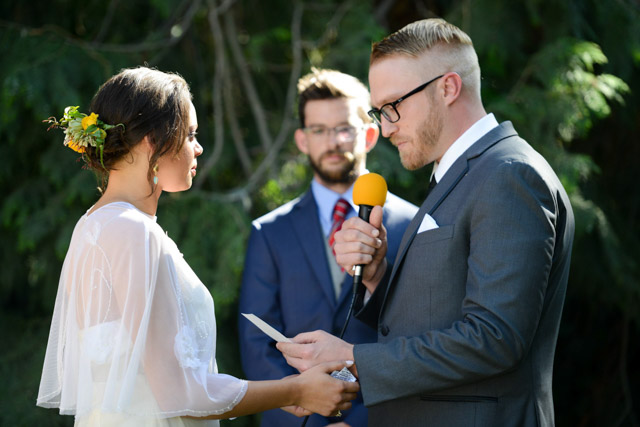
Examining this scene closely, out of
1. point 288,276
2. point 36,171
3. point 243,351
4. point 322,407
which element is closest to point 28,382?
point 36,171

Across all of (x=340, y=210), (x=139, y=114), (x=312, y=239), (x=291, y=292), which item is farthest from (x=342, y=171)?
(x=139, y=114)

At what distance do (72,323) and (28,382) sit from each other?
2.68m

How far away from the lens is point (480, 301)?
223cm

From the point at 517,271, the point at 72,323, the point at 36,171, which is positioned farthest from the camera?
the point at 36,171

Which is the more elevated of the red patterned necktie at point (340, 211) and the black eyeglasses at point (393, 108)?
the black eyeglasses at point (393, 108)

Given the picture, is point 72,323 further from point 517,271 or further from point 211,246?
point 211,246

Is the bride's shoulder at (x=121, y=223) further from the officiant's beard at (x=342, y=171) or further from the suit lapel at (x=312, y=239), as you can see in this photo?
the officiant's beard at (x=342, y=171)

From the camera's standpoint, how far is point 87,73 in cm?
473

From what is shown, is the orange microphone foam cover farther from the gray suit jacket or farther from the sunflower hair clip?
the sunflower hair clip

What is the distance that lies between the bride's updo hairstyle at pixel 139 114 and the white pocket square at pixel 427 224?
1004 mm

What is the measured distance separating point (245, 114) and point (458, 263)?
13.0ft

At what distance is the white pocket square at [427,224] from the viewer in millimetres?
2484

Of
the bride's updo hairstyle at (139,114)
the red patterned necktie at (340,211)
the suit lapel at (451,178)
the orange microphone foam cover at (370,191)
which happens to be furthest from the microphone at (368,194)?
the red patterned necktie at (340,211)

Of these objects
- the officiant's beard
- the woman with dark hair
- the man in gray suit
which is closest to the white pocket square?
the man in gray suit
